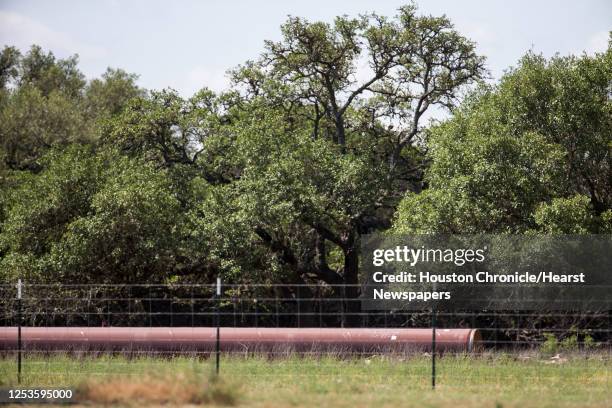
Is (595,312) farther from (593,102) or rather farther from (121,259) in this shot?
(121,259)

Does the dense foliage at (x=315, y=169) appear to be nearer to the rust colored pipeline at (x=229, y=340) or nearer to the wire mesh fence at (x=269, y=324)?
the wire mesh fence at (x=269, y=324)

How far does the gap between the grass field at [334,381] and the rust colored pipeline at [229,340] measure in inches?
48.0

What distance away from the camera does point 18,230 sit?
27188 millimetres

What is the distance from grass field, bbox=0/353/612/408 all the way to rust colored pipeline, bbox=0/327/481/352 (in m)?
1.22

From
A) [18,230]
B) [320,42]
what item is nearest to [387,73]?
[320,42]

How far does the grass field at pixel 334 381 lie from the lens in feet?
38.6

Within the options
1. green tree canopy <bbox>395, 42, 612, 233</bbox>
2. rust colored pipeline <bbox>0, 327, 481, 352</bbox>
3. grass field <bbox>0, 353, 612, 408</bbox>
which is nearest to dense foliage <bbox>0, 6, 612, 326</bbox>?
green tree canopy <bbox>395, 42, 612, 233</bbox>

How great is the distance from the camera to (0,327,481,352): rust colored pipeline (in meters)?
20.2

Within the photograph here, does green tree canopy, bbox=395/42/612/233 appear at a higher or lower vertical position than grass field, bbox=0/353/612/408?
higher

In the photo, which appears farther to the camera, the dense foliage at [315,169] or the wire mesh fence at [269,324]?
the dense foliage at [315,169]

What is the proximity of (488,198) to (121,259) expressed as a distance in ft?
39.1

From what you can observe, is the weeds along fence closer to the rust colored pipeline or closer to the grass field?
the rust colored pipeline

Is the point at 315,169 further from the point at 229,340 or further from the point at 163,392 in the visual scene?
the point at 163,392

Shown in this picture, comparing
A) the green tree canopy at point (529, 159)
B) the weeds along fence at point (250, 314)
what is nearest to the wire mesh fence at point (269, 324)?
the weeds along fence at point (250, 314)
